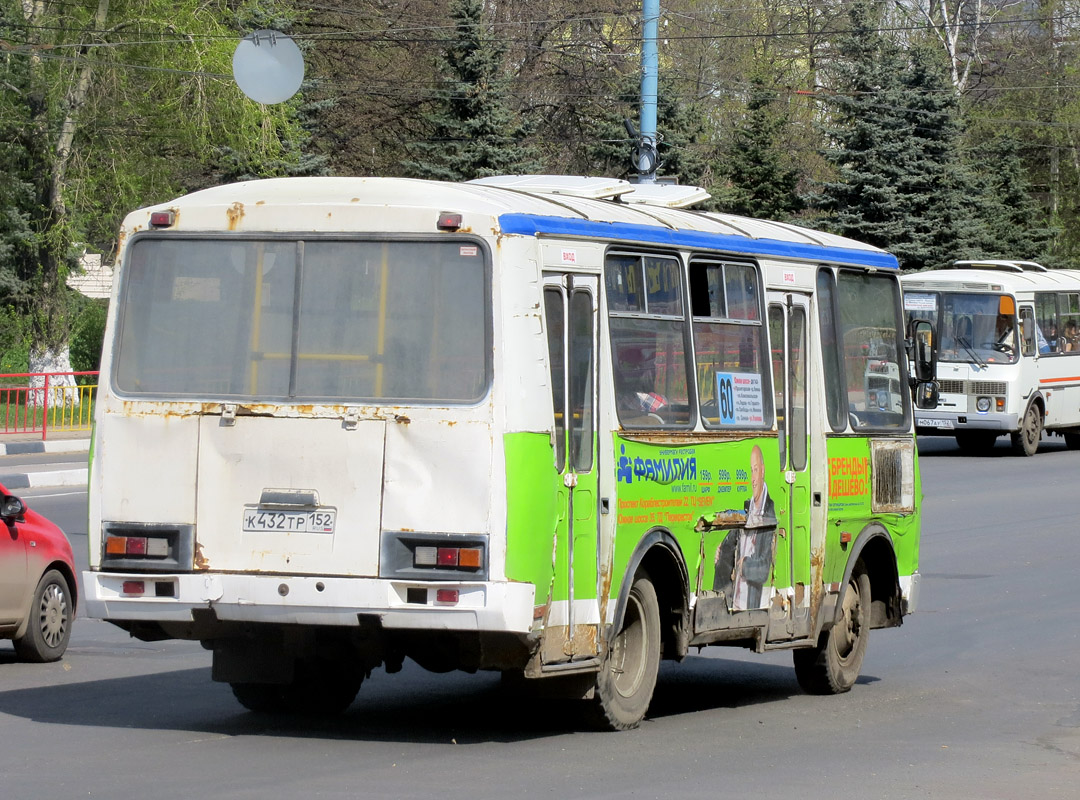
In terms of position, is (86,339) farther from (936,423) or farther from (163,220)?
(163,220)

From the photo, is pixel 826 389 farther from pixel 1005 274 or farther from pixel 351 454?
pixel 1005 274

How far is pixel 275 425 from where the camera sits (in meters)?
7.91

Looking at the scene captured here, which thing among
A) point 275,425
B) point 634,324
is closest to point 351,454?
point 275,425

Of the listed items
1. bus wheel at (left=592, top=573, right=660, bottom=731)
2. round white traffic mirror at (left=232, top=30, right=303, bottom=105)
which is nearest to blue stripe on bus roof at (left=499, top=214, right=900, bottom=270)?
bus wheel at (left=592, top=573, right=660, bottom=731)

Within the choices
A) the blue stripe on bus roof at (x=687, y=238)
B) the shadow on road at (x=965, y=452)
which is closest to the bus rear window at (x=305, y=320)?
the blue stripe on bus roof at (x=687, y=238)

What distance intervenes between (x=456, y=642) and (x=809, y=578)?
120 inches

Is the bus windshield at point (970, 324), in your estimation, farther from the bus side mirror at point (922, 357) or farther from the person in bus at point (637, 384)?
the person in bus at point (637, 384)

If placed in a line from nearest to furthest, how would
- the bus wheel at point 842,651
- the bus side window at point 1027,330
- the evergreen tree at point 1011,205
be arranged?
the bus wheel at point 842,651
the bus side window at point 1027,330
the evergreen tree at point 1011,205

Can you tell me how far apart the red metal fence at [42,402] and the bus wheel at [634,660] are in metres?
21.1

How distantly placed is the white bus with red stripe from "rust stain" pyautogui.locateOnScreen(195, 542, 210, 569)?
24121 mm

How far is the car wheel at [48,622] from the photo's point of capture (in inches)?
422

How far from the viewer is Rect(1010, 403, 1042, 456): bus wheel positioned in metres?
31.5

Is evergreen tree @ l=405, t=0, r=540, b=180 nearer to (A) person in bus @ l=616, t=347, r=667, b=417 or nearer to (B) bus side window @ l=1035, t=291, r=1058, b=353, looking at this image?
(B) bus side window @ l=1035, t=291, r=1058, b=353

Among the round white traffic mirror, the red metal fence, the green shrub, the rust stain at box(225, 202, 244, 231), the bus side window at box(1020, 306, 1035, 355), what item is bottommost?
the rust stain at box(225, 202, 244, 231)
